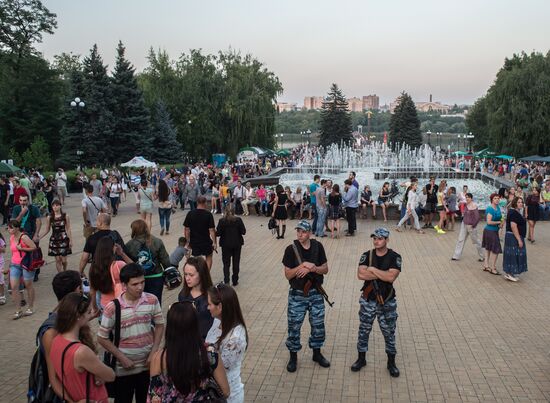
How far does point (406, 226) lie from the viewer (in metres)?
16.1

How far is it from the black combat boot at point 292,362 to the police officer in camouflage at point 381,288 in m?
0.88

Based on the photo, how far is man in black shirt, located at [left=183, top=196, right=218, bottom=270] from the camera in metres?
8.55

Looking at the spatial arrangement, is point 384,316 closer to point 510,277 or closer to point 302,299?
point 302,299

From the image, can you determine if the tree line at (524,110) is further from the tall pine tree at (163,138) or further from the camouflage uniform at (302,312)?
the camouflage uniform at (302,312)

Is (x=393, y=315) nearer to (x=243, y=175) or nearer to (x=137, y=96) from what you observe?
(x=243, y=175)

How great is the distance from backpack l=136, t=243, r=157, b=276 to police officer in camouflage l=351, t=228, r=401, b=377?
8.14 feet

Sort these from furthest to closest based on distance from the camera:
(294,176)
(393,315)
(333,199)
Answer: (294,176) < (333,199) < (393,315)

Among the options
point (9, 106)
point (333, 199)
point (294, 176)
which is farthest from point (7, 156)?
point (333, 199)

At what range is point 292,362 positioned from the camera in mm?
5805

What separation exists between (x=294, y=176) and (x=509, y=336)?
32639 mm

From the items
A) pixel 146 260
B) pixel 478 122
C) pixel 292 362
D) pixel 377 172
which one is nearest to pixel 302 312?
pixel 292 362

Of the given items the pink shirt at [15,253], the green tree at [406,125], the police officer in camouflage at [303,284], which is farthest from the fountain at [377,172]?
the green tree at [406,125]

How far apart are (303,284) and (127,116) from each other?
3470 centimetres

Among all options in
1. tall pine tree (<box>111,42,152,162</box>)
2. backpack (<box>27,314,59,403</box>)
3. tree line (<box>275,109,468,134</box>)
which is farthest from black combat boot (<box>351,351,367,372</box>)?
tree line (<box>275,109,468,134</box>)
